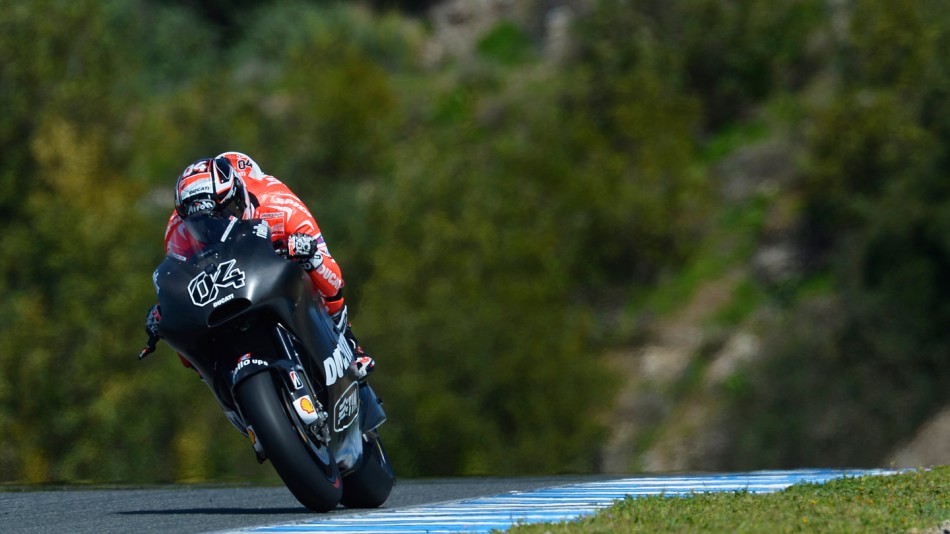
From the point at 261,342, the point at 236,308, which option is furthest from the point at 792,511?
the point at 236,308

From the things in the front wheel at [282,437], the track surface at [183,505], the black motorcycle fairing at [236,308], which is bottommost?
the track surface at [183,505]

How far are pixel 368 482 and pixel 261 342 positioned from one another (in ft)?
4.31

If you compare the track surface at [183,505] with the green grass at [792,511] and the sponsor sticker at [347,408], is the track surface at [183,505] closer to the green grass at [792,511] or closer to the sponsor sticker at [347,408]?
the sponsor sticker at [347,408]

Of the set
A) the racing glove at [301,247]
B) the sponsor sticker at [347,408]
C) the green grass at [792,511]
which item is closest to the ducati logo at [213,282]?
the racing glove at [301,247]

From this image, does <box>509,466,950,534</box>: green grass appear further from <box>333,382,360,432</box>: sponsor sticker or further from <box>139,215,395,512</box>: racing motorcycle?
<box>333,382,360,432</box>: sponsor sticker

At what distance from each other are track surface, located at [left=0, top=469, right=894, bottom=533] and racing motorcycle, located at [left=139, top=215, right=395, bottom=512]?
0.33 metres

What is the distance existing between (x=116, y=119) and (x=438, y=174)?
1176 cm

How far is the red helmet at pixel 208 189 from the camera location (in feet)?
28.1

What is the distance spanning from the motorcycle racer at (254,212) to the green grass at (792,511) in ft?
6.35

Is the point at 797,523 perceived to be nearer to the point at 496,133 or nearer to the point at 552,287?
the point at 552,287

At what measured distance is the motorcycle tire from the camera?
9.23m

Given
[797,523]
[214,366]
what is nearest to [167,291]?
[214,366]

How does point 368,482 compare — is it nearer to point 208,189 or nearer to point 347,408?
point 347,408

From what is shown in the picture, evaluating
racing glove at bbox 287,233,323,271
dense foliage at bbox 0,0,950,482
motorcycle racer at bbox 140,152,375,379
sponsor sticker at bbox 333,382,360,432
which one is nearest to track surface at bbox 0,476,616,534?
sponsor sticker at bbox 333,382,360,432
